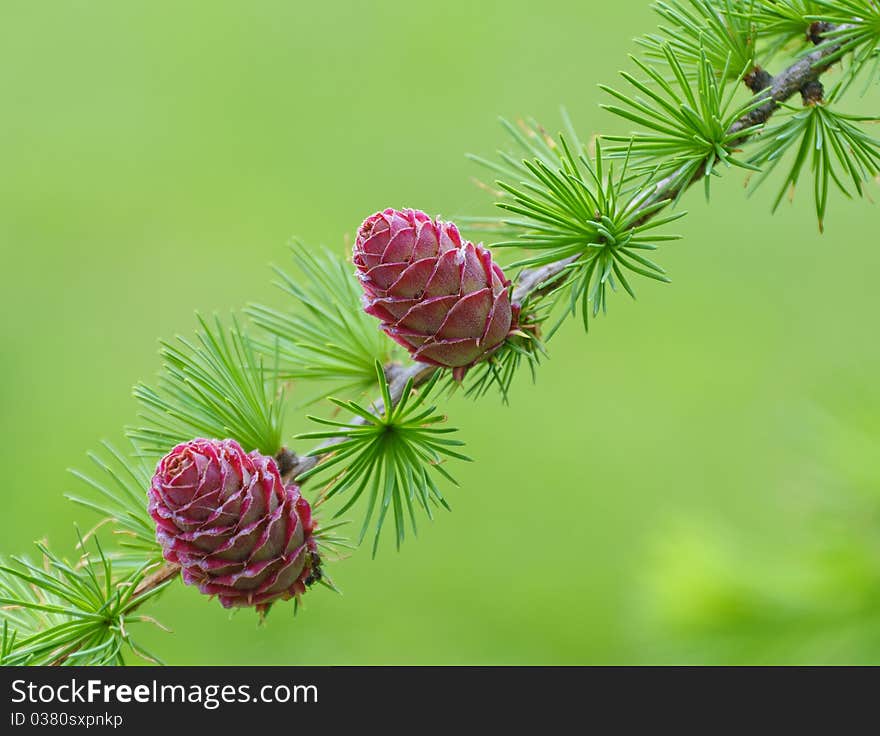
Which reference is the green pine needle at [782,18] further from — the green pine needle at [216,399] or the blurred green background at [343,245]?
the blurred green background at [343,245]

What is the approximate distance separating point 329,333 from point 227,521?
137mm

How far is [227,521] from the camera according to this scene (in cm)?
37

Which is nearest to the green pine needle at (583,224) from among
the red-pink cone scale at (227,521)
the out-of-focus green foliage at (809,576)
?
the red-pink cone scale at (227,521)

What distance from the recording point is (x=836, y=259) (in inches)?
73.8

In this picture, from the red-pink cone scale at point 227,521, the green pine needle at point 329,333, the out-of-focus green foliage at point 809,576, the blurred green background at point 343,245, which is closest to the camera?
the red-pink cone scale at point 227,521

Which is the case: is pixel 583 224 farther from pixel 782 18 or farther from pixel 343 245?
pixel 343 245

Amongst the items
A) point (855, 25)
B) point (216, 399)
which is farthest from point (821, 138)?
point (216, 399)

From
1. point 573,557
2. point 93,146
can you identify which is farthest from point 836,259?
point 93,146

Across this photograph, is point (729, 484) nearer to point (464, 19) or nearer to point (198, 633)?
point (198, 633)

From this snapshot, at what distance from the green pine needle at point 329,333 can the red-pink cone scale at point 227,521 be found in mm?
101

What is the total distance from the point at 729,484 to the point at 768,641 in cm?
98

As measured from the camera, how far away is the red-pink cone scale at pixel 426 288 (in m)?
0.37

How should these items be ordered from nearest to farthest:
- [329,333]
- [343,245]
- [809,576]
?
[329,333], [809,576], [343,245]

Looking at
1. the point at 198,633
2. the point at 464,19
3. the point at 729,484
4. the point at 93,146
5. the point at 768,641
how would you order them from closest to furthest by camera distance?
the point at 768,641, the point at 198,633, the point at 729,484, the point at 93,146, the point at 464,19
